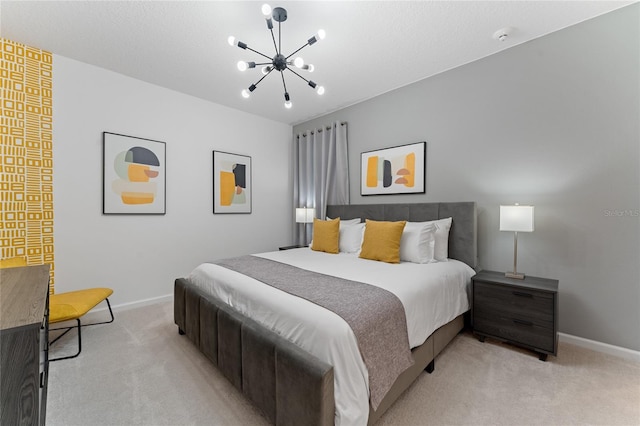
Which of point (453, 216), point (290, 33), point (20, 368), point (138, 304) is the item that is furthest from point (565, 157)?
point (138, 304)

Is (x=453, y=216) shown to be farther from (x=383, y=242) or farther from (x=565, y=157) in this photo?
(x=565, y=157)

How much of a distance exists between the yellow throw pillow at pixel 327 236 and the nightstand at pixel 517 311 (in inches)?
Result: 60.0

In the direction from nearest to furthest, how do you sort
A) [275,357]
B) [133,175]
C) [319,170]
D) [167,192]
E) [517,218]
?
1. [275,357]
2. [517,218]
3. [133,175]
4. [167,192]
5. [319,170]

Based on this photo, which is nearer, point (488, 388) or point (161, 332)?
point (488, 388)

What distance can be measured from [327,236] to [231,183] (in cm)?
188

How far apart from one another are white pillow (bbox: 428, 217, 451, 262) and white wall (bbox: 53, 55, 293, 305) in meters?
2.88

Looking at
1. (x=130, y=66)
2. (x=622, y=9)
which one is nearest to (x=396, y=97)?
(x=622, y=9)

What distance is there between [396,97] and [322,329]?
3226 millimetres

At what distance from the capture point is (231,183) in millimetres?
4172

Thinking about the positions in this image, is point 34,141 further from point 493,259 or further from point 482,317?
point 493,259

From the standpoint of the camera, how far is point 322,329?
4.33ft

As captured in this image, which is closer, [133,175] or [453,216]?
[453,216]

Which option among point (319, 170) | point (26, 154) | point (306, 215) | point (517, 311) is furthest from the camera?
point (319, 170)

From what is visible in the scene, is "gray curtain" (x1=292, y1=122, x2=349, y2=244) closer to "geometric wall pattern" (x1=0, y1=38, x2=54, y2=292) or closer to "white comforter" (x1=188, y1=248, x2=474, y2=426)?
"white comforter" (x1=188, y1=248, x2=474, y2=426)
